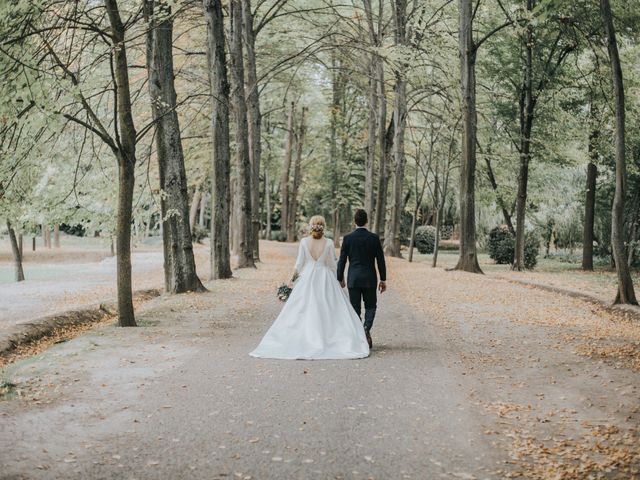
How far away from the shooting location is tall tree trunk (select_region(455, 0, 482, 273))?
81.2ft

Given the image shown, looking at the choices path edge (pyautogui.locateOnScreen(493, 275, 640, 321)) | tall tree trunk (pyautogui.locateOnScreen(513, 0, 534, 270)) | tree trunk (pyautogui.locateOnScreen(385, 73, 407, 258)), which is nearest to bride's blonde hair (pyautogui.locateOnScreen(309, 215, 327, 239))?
path edge (pyautogui.locateOnScreen(493, 275, 640, 321))

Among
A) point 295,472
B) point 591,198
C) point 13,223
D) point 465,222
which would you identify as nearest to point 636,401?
point 295,472

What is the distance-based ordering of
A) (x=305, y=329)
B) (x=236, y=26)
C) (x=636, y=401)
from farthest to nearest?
(x=236, y=26) < (x=305, y=329) < (x=636, y=401)

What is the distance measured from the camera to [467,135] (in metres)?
25.0

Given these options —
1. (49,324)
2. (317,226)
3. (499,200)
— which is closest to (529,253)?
(499,200)

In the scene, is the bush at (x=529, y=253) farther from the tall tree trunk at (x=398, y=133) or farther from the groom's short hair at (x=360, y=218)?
the groom's short hair at (x=360, y=218)

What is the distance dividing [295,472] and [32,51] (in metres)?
6.19

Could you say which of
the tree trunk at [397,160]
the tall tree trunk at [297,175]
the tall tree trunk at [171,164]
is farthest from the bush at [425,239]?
the tall tree trunk at [171,164]

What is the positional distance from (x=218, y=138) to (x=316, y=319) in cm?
1119

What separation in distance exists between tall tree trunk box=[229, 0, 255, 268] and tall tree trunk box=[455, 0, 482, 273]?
7478mm

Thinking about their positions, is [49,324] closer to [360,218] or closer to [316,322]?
[316,322]

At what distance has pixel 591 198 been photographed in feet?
97.8

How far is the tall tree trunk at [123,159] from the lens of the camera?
11.2m

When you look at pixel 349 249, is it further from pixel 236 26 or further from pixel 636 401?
pixel 236 26
